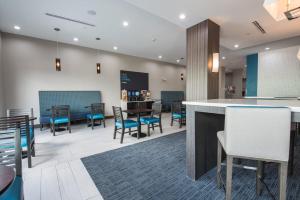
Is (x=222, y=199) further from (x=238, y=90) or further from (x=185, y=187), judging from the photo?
(x=238, y=90)

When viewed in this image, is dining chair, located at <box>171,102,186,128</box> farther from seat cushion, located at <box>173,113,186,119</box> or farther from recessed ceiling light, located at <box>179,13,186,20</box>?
recessed ceiling light, located at <box>179,13,186,20</box>

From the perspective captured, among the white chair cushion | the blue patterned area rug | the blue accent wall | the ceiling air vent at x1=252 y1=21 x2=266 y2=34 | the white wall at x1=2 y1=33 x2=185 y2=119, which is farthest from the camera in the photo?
the blue accent wall

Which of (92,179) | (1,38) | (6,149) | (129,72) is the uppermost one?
(1,38)

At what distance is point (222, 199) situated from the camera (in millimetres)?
1581

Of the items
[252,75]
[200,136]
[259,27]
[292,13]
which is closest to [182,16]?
[292,13]

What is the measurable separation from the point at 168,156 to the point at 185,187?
35.9 inches

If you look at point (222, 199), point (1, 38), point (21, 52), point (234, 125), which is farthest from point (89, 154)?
point (1, 38)

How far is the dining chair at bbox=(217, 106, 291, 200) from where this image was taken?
1.12 meters

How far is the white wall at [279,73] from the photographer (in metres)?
4.41

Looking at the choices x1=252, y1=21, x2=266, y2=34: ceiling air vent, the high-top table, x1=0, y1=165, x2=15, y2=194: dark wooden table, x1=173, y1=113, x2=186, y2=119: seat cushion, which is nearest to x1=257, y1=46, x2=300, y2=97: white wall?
x1=252, y1=21, x2=266, y2=34: ceiling air vent

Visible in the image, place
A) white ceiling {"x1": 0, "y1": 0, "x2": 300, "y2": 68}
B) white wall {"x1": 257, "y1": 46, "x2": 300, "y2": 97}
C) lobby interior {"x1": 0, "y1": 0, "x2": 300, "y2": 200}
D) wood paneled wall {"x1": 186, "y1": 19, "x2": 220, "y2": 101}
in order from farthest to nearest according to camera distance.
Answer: white wall {"x1": 257, "y1": 46, "x2": 300, "y2": 97} < wood paneled wall {"x1": 186, "y1": 19, "x2": 220, "y2": 101} < white ceiling {"x1": 0, "y1": 0, "x2": 300, "y2": 68} < lobby interior {"x1": 0, "y1": 0, "x2": 300, "y2": 200}

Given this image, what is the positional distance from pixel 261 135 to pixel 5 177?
1.80m

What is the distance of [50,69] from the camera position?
5.22 meters

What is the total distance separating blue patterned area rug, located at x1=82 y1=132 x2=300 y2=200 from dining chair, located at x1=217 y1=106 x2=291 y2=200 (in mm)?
673
